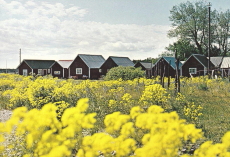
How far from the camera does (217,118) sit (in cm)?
950

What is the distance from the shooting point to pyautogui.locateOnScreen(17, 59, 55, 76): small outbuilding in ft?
158

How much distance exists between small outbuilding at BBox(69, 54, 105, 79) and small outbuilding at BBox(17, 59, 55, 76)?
757 centimetres

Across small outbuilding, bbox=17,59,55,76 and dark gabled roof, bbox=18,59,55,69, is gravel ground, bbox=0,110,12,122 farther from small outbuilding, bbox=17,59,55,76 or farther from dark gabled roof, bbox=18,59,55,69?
dark gabled roof, bbox=18,59,55,69

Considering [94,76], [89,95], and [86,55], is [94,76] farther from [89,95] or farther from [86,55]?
[89,95]

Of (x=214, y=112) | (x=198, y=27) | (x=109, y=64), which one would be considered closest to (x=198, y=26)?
(x=198, y=27)

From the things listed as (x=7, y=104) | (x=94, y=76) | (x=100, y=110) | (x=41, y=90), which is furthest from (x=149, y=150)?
(x=94, y=76)

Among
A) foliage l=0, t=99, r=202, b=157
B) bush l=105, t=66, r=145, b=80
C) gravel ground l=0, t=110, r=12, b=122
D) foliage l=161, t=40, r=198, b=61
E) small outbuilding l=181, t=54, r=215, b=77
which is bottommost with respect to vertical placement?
gravel ground l=0, t=110, r=12, b=122

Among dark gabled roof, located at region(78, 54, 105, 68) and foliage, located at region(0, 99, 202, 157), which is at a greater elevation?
dark gabled roof, located at region(78, 54, 105, 68)

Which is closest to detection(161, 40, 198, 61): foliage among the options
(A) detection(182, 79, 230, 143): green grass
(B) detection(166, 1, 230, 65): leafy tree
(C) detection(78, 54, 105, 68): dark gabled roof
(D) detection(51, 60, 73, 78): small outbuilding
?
(B) detection(166, 1, 230, 65): leafy tree

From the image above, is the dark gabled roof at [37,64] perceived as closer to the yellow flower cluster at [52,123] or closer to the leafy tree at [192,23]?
the leafy tree at [192,23]

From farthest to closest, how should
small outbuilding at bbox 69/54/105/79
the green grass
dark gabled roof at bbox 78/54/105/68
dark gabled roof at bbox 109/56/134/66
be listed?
dark gabled roof at bbox 109/56/134/66 → dark gabled roof at bbox 78/54/105/68 → small outbuilding at bbox 69/54/105/79 → the green grass

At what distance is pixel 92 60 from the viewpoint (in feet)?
142

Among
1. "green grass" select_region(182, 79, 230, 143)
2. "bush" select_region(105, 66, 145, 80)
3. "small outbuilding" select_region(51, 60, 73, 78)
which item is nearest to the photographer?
"green grass" select_region(182, 79, 230, 143)

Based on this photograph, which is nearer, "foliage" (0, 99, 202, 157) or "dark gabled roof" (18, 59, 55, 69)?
"foliage" (0, 99, 202, 157)
